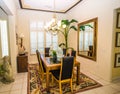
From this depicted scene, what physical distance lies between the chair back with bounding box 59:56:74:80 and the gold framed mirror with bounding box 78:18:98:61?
68.4 inches

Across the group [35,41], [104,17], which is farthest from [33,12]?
[104,17]

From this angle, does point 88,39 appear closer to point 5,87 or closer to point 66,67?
point 66,67

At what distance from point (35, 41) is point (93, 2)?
3.74 m

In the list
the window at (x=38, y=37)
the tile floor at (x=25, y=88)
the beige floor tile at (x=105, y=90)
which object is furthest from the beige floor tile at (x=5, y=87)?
the window at (x=38, y=37)

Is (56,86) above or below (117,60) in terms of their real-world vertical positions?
below

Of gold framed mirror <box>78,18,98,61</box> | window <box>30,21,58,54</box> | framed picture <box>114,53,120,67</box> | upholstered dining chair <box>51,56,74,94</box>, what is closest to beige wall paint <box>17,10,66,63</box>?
window <box>30,21,58,54</box>

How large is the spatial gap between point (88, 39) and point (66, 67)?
2.30 metres

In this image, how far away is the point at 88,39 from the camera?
171 inches

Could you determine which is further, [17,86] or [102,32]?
[102,32]

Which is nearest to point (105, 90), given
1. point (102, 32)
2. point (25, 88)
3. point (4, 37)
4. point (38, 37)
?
point (102, 32)

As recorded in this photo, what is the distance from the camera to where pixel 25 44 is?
5719 millimetres

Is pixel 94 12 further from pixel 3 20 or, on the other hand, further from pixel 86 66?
pixel 3 20

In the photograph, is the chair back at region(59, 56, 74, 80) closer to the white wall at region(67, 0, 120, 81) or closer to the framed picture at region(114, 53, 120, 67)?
the white wall at region(67, 0, 120, 81)

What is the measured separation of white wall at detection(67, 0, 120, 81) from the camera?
3.23 metres
